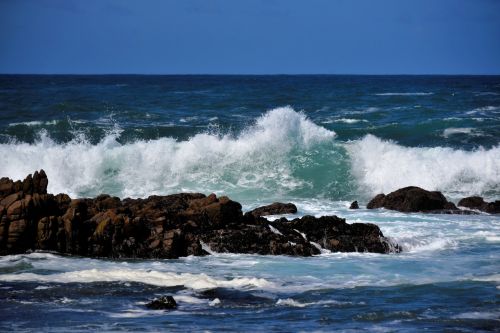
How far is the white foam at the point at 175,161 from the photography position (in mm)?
27016

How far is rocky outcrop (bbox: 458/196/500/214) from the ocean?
2.33ft

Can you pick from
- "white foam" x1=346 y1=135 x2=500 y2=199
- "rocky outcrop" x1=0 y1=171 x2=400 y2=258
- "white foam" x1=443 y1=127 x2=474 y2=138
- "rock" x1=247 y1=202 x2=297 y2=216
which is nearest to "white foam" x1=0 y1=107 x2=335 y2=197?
"white foam" x1=346 y1=135 x2=500 y2=199

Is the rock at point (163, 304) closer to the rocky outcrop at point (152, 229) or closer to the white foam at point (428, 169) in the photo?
the rocky outcrop at point (152, 229)

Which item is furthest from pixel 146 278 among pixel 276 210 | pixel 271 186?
pixel 271 186

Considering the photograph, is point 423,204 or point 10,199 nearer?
point 10,199

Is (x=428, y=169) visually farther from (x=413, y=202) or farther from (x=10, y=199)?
(x=10, y=199)

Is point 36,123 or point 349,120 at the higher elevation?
point 349,120

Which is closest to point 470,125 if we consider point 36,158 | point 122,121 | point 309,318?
point 122,121

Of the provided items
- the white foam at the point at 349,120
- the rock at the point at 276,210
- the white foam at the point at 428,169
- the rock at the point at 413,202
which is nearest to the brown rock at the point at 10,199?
the rock at the point at 276,210

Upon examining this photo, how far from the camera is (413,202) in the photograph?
20.6m

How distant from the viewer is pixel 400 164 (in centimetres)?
2838

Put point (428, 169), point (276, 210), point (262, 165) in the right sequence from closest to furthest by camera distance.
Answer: point (276, 210)
point (428, 169)
point (262, 165)

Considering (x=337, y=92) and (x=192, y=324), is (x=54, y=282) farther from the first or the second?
(x=337, y=92)

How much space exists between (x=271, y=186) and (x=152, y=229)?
11450 mm
